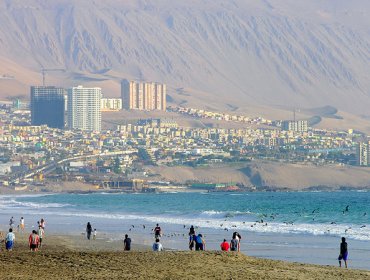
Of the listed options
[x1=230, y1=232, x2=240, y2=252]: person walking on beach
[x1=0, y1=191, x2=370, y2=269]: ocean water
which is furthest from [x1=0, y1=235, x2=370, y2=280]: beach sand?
[x1=0, y1=191, x2=370, y2=269]: ocean water

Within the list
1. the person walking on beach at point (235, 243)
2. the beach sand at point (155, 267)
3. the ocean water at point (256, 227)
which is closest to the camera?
the beach sand at point (155, 267)

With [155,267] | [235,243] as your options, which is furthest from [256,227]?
[155,267]

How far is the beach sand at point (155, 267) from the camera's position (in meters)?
37.5

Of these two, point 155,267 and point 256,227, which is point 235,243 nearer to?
point 155,267

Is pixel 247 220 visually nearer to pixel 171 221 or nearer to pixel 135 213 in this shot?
pixel 171 221

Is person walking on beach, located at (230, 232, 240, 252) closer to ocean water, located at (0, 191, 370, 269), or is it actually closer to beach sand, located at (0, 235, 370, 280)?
ocean water, located at (0, 191, 370, 269)

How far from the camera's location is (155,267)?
3950 centimetres

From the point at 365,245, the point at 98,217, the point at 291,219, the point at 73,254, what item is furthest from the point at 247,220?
the point at 73,254

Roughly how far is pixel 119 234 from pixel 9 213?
Result: 3661 cm

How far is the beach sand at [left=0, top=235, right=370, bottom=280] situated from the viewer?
3750 centimetres

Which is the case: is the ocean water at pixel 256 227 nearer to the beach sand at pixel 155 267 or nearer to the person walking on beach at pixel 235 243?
the person walking on beach at pixel 235 243

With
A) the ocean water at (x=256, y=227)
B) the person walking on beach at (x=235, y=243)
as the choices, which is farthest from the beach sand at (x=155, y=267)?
the ocean water at (x=256, y=227)

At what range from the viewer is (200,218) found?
95.6 meters

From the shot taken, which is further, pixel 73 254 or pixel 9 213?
pixel 9 213
